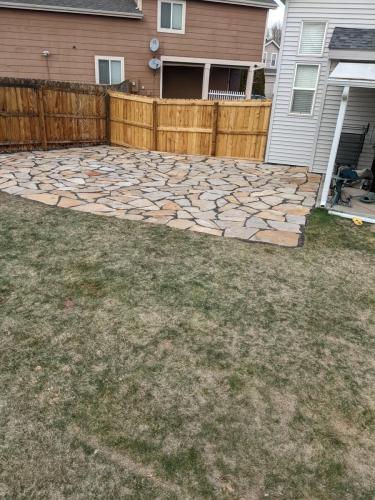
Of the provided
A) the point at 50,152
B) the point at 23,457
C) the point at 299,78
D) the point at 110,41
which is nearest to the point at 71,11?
the point at 110,41

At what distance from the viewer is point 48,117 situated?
37.1 feet

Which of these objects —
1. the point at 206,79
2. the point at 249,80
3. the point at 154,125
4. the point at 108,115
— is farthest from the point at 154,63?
the point at 154,125

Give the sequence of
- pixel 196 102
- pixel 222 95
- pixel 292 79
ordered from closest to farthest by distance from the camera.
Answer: pixel 292 79 < pixel 196 102 < pixel 222 95

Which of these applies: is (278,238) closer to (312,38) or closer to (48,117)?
(312,38)

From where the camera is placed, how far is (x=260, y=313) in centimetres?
395

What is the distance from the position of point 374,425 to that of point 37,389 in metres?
2.46

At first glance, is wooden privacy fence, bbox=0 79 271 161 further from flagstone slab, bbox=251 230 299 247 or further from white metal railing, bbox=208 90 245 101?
white metal railing, bbox=208 90 245 101

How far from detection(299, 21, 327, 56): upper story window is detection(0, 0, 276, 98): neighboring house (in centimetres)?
876

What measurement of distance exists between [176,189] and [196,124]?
4.05 metres

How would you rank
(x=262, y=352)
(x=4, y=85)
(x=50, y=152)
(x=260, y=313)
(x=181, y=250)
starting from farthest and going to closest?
1. (x=50, y=152)
2. (x=4, y=85)
3. (x=181, y=250)
4. (x=260, y=313)
5. (x=262, y=352)

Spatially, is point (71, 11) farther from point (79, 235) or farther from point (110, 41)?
point (79, 235)

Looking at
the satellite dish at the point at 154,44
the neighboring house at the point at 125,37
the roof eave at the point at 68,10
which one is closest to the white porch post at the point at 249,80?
the neighboring house at the point at 125,37

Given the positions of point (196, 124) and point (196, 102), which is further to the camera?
point (196, 124)

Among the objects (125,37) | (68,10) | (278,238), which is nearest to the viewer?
(278,238)
